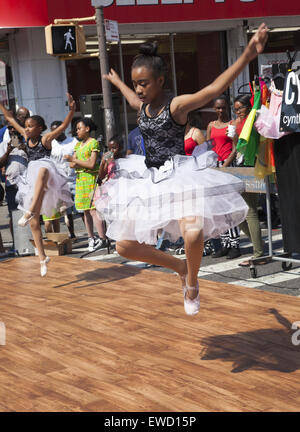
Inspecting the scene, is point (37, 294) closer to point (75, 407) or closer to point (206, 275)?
point (206, 275)

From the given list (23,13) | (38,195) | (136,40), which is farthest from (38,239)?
(136,40)

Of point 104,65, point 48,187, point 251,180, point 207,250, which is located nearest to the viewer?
point 251,180

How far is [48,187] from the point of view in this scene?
374 inches

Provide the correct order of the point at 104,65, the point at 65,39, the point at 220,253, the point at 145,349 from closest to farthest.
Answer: the point at 145,349 → the point at 220,253 → the point at 104,65 → the point at 65,39

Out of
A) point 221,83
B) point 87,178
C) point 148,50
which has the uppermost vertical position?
point 148,50

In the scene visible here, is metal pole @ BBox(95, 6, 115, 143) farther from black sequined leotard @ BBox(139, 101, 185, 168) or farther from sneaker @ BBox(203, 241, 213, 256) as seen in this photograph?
black sequined leotard @ BBox(139, 101, 185, 168)

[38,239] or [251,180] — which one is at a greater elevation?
[251,180]

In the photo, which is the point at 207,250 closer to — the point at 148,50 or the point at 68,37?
the point at 68,37

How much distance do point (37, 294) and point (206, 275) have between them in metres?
2.12

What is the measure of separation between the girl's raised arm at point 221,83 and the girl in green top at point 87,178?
5677 millimetres

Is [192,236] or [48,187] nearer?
[192,236]

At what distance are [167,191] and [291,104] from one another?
9.12ft

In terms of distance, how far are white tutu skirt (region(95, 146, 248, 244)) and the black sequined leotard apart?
132 mm

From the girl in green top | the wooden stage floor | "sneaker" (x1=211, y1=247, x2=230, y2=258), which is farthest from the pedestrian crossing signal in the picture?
the wooden stage floor
